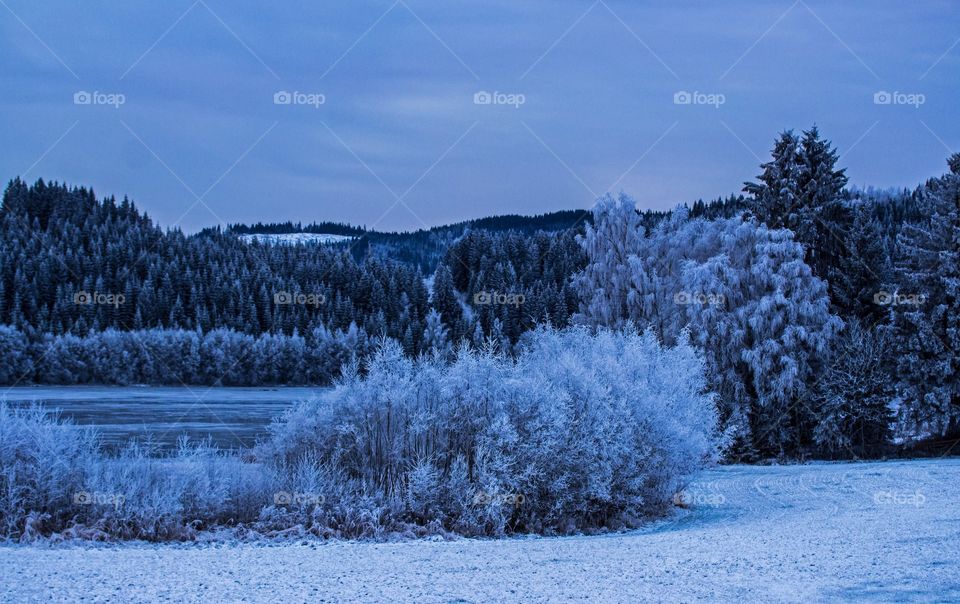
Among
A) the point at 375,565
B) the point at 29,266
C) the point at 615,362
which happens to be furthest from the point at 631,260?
the point at 29,266

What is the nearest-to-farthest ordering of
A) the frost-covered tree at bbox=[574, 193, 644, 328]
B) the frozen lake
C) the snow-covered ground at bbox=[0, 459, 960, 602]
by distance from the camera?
the snow-covered ground at bbox=[0, 459, 960, 602], the frozen lake, the frost-covered tree at bbox=[574, 193, 644, 328]

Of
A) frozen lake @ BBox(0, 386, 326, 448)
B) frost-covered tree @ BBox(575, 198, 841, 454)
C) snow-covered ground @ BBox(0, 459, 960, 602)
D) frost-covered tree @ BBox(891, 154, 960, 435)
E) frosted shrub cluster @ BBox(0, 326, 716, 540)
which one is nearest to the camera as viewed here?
snow-covered ground @ BBox(0, 459, 960, 602)

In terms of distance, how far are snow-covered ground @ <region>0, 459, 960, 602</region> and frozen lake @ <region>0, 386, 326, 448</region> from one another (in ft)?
32.9

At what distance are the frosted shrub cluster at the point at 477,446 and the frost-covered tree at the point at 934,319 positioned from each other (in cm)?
2236

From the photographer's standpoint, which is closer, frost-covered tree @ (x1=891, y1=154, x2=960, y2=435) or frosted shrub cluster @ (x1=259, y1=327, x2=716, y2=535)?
frosted shrub cluster @ (x1=259, y1=327, x2=716, y2=535)

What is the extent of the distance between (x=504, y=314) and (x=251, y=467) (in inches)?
3363

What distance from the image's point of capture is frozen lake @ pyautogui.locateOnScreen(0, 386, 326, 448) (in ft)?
150

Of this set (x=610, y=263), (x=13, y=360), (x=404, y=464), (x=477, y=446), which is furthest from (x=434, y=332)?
(x=477, y=446)

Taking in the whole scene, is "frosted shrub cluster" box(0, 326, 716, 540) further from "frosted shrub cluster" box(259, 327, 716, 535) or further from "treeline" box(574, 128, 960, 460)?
"treeline" box(574, 128, 960, 460)

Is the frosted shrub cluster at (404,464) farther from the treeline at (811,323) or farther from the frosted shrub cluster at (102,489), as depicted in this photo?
the treeline at (811,323)

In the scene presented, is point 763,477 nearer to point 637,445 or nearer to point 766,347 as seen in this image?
point 766,347

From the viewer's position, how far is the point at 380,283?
143375 mm

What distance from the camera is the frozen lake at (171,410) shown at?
45.8 m

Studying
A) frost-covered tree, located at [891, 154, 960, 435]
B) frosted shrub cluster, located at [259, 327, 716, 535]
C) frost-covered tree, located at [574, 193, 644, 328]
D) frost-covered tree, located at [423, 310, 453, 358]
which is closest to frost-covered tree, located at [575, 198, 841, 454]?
frost-covered tree, located at [574, 193, 644, 328]
